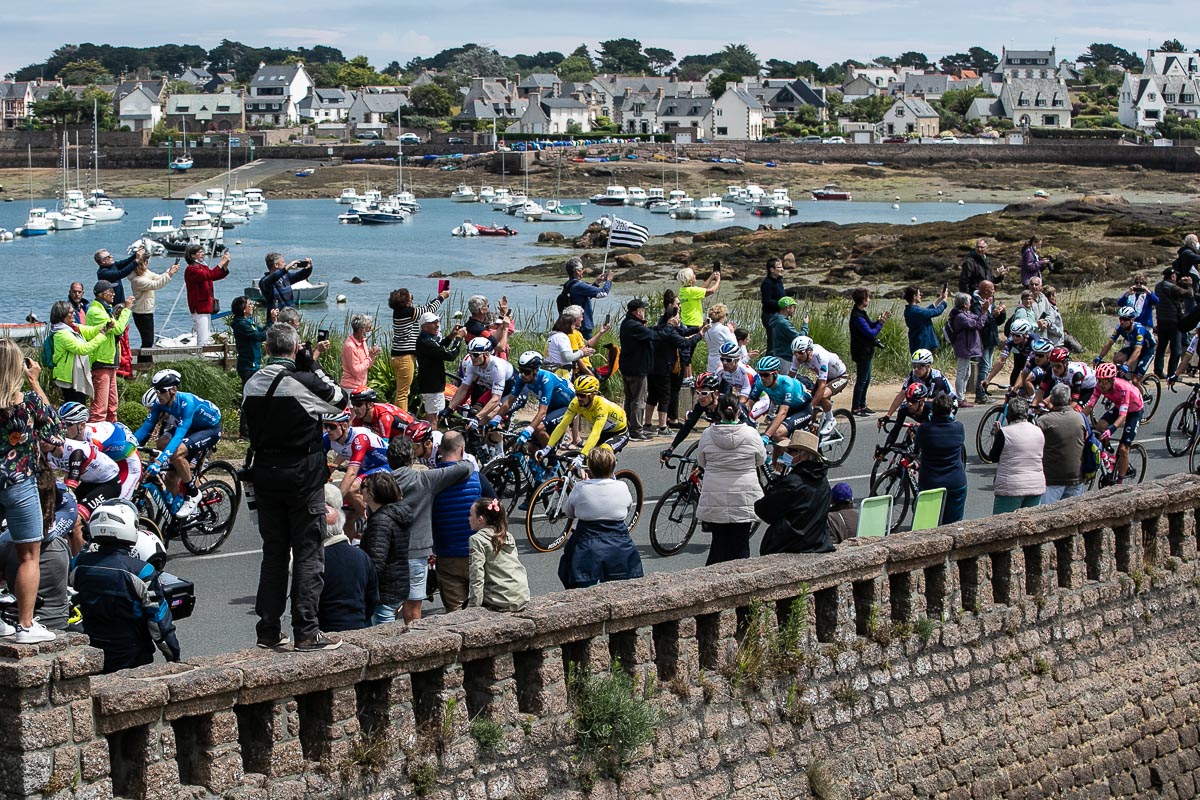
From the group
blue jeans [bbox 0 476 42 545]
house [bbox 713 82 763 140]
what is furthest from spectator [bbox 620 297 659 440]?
house [bbox 713 82 763 140]

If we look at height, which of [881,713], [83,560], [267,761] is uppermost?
[83,560]

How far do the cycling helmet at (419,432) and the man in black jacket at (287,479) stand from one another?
4629mm

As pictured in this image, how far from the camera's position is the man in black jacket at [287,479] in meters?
8.57

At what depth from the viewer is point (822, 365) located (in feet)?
58.2

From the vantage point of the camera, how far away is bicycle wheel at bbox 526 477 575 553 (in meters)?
14.3

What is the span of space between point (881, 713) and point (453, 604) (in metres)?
2.98

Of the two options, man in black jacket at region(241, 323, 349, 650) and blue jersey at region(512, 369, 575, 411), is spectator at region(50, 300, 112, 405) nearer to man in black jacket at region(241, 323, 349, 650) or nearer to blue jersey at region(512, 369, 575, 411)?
blue jersey at region(512, 369, 575, 411)

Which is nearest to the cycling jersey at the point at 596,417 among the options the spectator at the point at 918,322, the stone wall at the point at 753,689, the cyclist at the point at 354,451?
the cyclist at the point at 354,451

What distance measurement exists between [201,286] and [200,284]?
0.17 feet

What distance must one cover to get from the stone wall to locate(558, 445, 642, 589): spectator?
3.80 ft

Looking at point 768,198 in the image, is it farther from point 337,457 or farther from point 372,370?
point 337,457

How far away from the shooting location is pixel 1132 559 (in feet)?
40.5

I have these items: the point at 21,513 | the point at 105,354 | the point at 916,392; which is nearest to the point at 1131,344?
the point at 916,392

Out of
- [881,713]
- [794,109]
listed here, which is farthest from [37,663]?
[794,109]
